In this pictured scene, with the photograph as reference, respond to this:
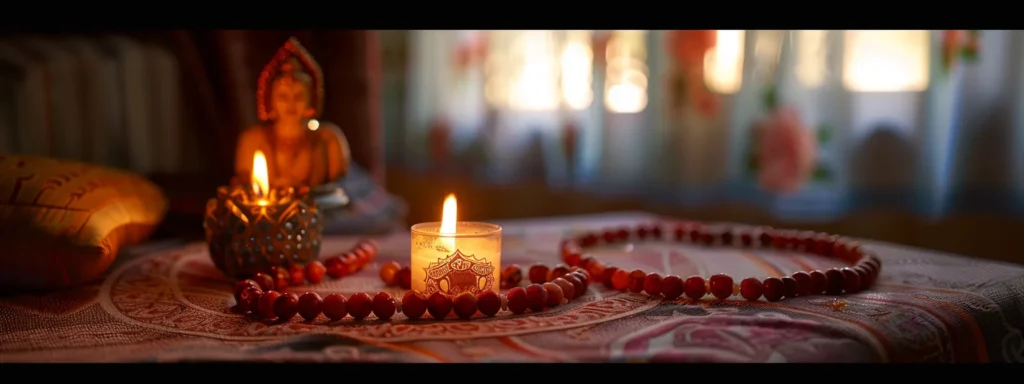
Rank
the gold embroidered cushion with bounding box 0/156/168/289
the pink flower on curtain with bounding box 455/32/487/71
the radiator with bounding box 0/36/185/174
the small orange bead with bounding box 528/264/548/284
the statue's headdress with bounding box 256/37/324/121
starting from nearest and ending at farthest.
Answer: the gold embroidered cushion with bounding box 0/156/168/289, the small orange bead with bounding box 528/264/548/284, the statue's headdress with bounding box 256/37/324/121, the radiator with bounding box 0/36/185/174, the pink flower on curtain with bounding box 455/32/487/71

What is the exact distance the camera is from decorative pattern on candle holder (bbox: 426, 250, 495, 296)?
3.09 feet

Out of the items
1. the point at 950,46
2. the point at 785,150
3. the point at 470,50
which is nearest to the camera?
the point at 950,46

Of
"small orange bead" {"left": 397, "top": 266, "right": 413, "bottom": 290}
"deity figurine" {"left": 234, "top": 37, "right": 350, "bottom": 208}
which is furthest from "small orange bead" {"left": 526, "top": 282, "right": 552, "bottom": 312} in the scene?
"deity figurine" {"left": 234, "top": 37, "right": 350, "bottom": 208}

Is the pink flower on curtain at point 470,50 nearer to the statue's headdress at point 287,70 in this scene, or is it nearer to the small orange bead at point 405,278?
the statue's headdress at point 287,70

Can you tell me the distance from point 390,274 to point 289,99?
13.5 inches

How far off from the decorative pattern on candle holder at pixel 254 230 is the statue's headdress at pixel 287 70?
0.20m

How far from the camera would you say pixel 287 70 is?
47.7 inches

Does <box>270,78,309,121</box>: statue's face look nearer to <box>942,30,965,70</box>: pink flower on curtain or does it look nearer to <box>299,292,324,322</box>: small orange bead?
<box>299,292,324,322</box>: small orange bead

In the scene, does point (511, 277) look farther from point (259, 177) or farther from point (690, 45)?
point (690, 45)

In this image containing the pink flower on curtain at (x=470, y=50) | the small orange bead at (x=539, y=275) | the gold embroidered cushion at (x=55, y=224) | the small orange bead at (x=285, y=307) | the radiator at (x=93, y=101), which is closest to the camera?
the small orange bead at (x=285, y=307)

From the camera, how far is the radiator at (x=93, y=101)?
5.61 feet

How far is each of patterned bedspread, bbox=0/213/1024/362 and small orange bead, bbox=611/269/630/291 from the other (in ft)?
0.06

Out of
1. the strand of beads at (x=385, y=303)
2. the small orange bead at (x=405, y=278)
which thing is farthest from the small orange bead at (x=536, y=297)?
the small orange bead at (x=405, y=278)

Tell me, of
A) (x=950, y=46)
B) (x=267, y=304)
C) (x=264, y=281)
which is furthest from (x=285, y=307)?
(x=950, y=46)
